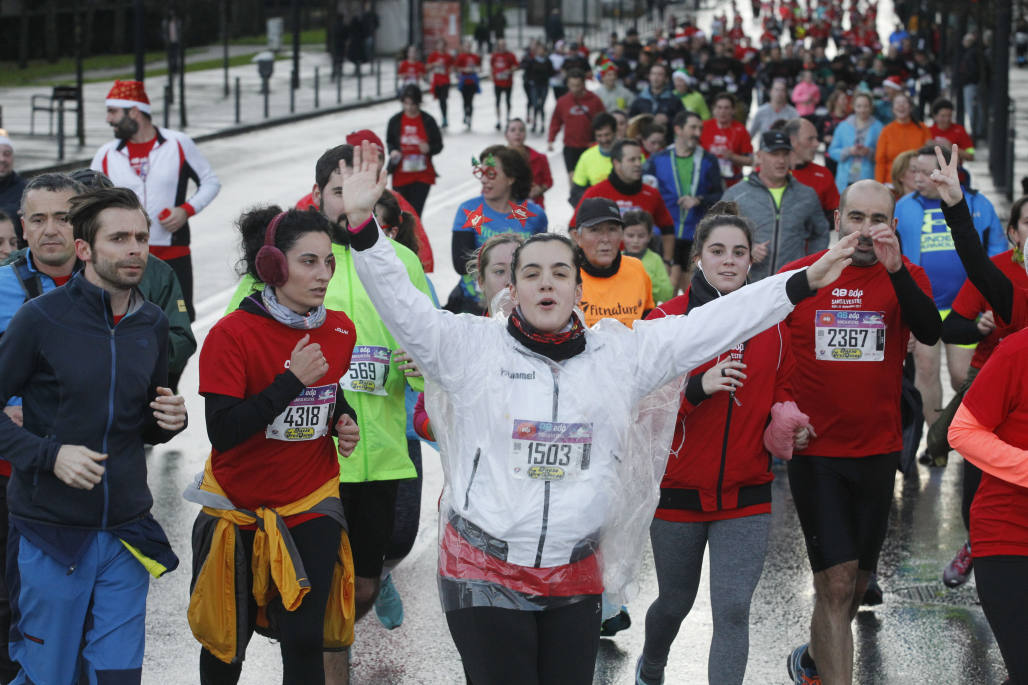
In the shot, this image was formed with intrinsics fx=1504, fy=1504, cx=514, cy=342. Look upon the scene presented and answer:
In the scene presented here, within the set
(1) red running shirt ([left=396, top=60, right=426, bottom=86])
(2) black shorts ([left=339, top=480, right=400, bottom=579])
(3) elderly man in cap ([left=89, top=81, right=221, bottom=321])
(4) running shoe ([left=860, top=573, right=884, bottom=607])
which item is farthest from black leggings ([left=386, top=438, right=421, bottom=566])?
(1) red running shirt ([left=396, top=60, right=426, bottom=86])

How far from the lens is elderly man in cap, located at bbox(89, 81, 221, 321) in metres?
9.84

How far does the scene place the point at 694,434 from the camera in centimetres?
548

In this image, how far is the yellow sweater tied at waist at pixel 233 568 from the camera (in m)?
4.96

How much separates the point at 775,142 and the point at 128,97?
14.1 ft

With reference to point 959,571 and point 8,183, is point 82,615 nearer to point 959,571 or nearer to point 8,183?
point 8,183

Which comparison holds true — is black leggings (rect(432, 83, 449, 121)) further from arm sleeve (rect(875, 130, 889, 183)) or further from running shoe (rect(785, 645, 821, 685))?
running shoe (rect(785, 645, 821, 685))

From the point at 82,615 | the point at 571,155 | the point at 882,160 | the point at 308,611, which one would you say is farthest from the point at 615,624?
the point at 571,155

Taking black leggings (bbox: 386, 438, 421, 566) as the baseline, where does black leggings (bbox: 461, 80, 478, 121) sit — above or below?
above

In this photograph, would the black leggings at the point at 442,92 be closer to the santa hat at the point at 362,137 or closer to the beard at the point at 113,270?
the santa hat at the point at 362,137

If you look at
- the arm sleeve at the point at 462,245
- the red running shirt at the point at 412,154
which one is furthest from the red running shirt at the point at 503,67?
the arm sleeve at the point at 462,245

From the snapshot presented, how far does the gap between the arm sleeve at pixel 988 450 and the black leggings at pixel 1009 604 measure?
0.27m

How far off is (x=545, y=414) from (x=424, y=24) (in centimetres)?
4976

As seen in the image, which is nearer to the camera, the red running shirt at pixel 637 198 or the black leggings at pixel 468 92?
the red running shirt at pixel 637 198

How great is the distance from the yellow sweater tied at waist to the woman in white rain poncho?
2.10 feet
